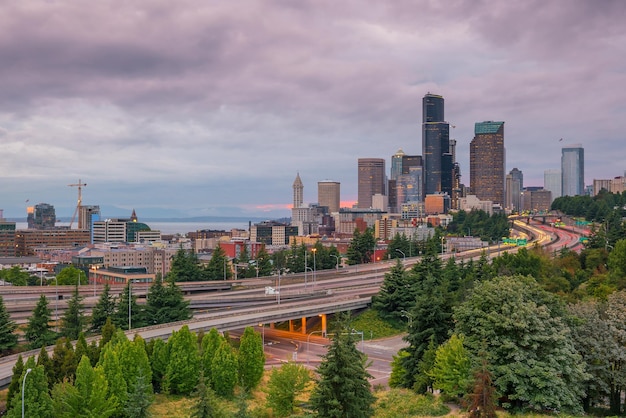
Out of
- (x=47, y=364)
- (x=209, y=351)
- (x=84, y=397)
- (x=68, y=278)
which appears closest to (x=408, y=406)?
(x=209, y=351)

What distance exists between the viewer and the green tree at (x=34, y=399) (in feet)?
113

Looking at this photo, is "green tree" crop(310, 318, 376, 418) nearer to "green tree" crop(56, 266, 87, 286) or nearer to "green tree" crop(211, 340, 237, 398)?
"green tree" crop(211, 340, 237, 398)

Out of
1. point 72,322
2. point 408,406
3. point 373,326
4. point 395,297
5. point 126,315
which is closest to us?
point 408,406

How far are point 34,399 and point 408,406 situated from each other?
75.9ft

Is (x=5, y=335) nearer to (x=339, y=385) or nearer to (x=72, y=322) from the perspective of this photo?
(x=72, y=322)

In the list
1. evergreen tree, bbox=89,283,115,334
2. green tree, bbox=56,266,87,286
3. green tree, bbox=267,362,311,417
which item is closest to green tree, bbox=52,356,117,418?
green tree, bbox=267,362,311,417

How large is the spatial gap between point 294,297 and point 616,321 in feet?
158

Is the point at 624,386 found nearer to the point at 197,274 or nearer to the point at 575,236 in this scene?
the point at 197,274

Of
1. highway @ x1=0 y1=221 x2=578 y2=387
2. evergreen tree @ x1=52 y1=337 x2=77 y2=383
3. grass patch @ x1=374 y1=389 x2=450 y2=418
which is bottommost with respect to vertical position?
grass patch @ x1=374 y1=389 x2=450 y2=418

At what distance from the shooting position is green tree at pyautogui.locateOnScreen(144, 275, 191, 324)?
65.1 metres

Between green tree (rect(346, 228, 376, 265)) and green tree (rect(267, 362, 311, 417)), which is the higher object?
green tree (rect(346, 228, 376, 265))

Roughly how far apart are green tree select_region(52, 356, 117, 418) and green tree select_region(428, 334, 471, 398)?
20.9 meters

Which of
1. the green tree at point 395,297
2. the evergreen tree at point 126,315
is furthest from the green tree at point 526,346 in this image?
the evergreen tree at point 126,315

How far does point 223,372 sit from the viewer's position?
4441cm
